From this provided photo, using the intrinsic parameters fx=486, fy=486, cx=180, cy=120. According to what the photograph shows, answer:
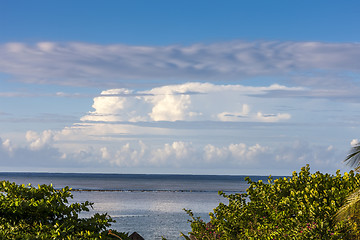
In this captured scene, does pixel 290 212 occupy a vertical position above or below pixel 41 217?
above

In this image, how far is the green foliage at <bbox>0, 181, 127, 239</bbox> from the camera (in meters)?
13.3

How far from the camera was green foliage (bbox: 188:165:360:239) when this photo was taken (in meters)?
15.2

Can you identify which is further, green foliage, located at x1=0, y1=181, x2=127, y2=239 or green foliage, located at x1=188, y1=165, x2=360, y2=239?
green foliage, located at x1=188, y1=165, x2=360, y2=239

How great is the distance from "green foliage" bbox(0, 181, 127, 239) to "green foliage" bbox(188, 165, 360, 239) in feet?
14.2

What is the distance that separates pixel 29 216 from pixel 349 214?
32.1ft

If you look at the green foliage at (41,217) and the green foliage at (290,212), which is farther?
the green foliage at (290,212)

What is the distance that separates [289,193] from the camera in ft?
58.2

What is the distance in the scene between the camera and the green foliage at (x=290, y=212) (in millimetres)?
15180

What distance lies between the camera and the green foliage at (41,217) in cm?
1330

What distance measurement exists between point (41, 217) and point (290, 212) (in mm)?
8134

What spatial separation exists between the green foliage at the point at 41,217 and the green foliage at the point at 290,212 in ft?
14.2

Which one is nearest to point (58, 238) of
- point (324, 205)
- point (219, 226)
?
point (219, 226)

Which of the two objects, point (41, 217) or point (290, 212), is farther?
point (290, 212)

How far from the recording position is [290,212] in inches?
649
